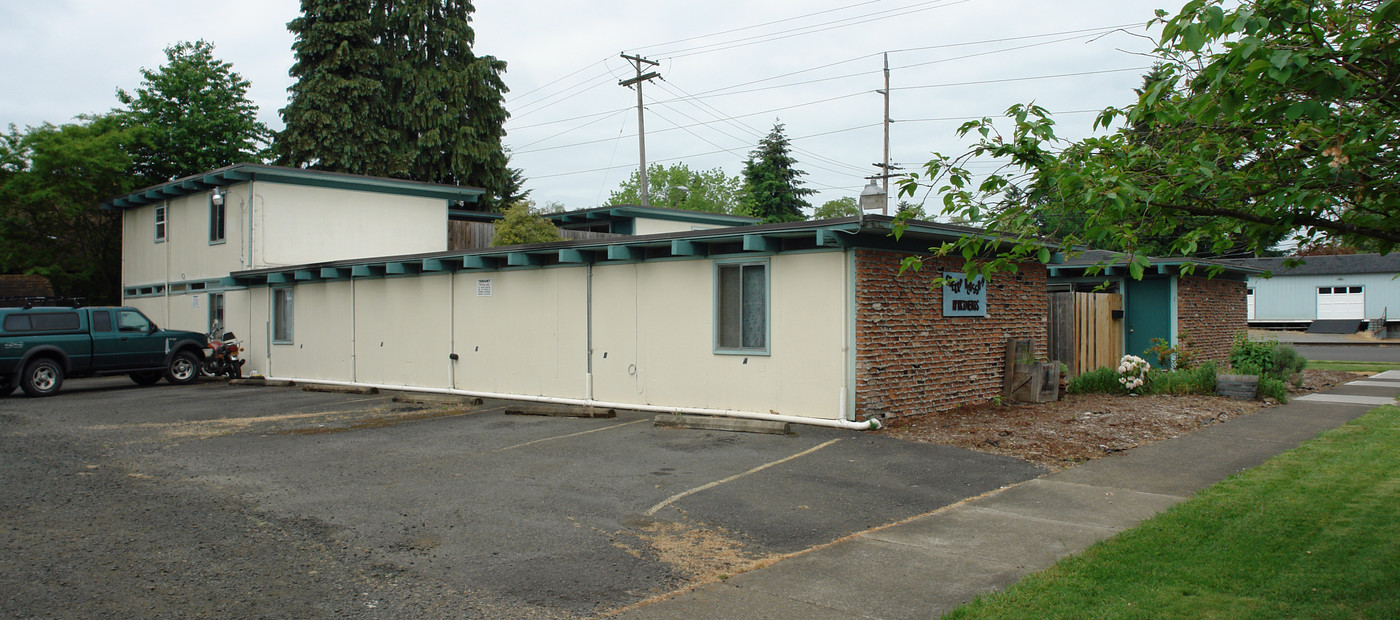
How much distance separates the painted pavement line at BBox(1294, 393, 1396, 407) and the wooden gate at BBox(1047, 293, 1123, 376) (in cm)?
343

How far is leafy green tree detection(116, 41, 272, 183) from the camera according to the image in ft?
101

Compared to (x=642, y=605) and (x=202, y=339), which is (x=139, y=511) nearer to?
(x=642, y=605)

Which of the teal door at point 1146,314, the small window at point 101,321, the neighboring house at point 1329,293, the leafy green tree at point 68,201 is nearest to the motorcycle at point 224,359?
the small window at point 101,321

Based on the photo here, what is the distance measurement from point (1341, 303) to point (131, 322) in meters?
46.9

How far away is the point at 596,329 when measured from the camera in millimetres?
14422

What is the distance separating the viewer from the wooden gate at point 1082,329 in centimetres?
1705

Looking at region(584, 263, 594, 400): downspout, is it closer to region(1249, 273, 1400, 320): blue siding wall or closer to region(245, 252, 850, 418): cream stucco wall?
region(245, 252, 850, 418): cream stucco wall

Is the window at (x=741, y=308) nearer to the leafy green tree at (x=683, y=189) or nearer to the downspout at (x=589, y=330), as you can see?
the downspout at (x=589, y=330)

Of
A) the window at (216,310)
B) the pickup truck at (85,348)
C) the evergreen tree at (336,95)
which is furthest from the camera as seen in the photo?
the evergreen tree at (336,95)

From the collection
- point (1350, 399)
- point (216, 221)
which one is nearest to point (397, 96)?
point (216, 221)

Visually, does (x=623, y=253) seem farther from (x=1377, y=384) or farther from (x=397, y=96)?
(x=397, y=96)

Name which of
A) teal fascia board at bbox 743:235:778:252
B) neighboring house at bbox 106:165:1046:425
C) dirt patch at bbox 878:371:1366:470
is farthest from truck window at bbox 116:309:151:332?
dirt patch at bbox 878:371:1366:470

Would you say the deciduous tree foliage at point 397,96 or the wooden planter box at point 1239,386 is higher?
the deciduous tree foliage at point 397,96

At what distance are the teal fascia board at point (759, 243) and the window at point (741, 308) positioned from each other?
280mm
